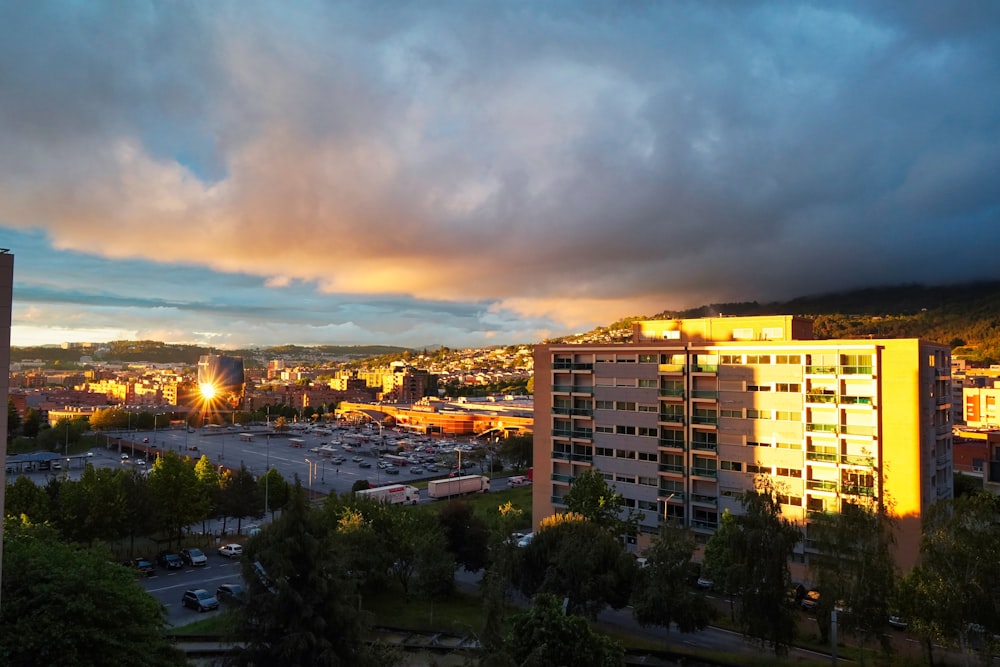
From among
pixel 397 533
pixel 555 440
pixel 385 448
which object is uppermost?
pixel 555 440

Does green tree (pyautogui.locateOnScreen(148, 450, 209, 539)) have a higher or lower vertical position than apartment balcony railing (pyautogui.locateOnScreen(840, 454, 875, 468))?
lower

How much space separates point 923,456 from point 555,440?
19.2 meters

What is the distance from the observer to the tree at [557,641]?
47.5 ft

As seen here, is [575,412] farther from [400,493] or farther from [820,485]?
[400,493]

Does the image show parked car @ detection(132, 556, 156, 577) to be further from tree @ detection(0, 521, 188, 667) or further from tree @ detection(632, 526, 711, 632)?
tree @ detection(632, 526, 711, 632)

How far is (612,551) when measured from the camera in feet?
76.7

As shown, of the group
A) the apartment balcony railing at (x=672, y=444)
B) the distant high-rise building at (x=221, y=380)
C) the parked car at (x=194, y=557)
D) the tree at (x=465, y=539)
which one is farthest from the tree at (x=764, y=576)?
the distant high-rise building at (x=221, y=380)

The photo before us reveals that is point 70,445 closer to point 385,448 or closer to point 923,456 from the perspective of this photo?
point 385,448

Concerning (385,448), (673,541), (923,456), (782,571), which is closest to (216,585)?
(673,541)

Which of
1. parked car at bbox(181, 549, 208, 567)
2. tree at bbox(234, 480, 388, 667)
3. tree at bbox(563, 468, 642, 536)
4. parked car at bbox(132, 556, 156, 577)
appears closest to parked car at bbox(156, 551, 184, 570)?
parked car at bbox(181, 549, 208, 567)

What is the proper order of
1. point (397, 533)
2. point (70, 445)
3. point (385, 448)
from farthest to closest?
1. point (385, 448)
2. point (70, 445)
3. point (397, 533)

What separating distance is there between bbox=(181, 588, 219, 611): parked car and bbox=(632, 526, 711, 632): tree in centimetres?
1757

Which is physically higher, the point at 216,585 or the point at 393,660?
the point at 393,660

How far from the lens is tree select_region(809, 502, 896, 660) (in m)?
19.5
